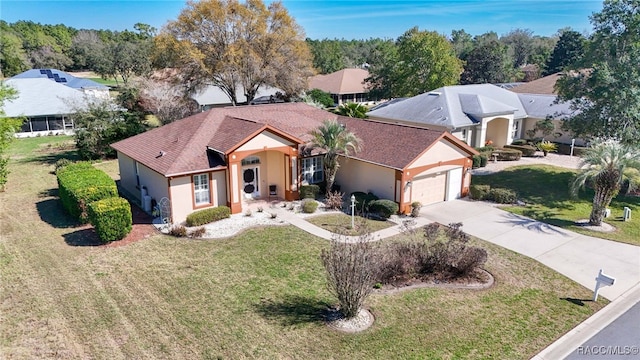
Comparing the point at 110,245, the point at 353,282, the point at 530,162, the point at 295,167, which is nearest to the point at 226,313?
the point at 353,282

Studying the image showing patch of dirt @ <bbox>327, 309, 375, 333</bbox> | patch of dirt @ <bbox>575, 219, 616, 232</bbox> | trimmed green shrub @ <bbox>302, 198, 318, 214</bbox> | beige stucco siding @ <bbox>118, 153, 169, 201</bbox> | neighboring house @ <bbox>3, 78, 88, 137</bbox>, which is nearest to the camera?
patch of dirt @ <bbox>327, 309, 375, 333</bbox>

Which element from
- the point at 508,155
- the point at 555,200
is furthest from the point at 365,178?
the point at 508,155

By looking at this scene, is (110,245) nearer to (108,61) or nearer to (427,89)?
(427,89)

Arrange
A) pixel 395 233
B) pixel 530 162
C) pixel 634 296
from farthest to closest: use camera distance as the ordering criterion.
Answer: pixel 530 162 < pixel 395 233 < pixel 634 296

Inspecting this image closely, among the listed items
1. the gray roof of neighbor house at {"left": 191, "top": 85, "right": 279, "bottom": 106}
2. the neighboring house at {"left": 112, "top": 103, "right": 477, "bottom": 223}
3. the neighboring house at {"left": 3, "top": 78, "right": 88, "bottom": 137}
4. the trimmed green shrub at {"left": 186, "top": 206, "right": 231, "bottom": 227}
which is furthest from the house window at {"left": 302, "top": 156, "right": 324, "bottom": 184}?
the neighboring house at {"left": 3, "top": 78, "right": 88, "bottom": 137}

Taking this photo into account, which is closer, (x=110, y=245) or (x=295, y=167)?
(x=110, y=245)

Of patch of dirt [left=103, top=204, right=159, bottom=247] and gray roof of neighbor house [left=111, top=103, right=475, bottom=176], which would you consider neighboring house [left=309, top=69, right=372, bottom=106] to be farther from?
patch of dirt [left=103, top=204, right=159, bottom=247]

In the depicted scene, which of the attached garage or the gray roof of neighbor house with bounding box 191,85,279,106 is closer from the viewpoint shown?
the attached garage

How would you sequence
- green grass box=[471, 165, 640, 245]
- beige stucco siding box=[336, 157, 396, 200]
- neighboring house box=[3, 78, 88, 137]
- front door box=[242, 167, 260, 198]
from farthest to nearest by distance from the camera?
1. neighboring house box=[3, 78, 88, 137]
2. front door box=[242, 167, 260, 198]
3. beige stucco siding box=[336, 157, 396, 200]
4. green grass box=[471, 165, 640, 245]
